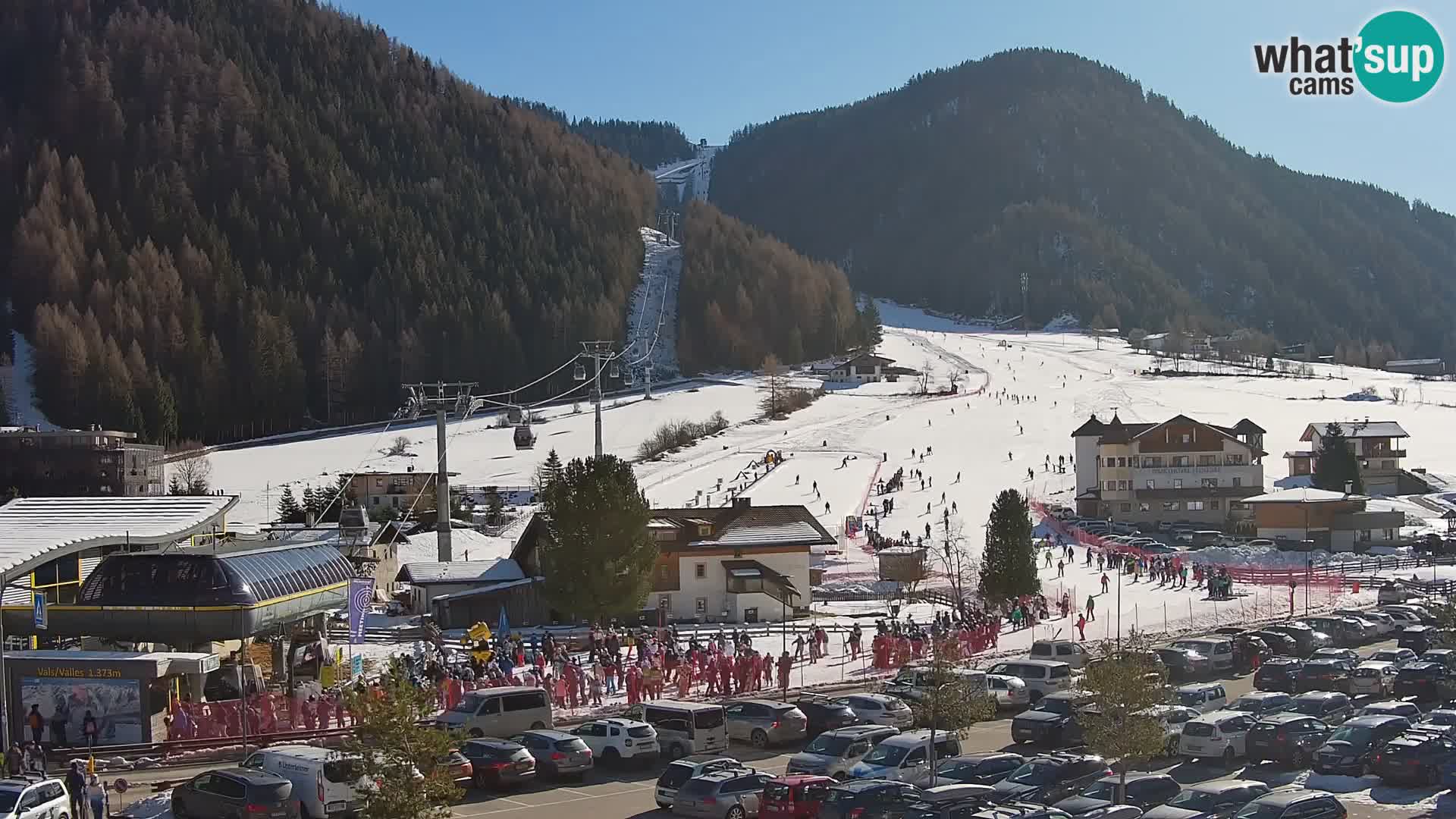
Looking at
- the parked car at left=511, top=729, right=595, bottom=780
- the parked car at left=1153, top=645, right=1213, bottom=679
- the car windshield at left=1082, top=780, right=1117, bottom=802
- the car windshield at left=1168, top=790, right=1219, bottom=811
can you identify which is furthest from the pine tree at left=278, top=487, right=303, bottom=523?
the car windshield at left=1168, top=790, right=1219, bottom=811

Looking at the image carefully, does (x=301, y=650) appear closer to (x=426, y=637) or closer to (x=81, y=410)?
(x=426, y=637)

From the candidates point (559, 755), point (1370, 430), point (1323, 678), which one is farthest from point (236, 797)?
point (1370, 430)

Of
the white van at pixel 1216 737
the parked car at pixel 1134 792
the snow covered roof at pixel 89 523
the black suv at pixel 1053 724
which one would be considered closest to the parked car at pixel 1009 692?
the black suv at pixel 1053 724

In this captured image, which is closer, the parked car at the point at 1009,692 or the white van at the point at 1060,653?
the parked car at the point at 1009,692

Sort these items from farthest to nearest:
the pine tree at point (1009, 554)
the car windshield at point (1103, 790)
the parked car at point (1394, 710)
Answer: the pine tree at point (1009, 554) < the parked car at point (1394, 710) < the car windshield at point (1103, 790)

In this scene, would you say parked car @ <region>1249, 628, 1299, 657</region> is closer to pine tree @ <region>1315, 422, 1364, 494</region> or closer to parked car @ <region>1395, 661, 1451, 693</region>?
parked car @ <region>1395, 661, 1451, 693</region>

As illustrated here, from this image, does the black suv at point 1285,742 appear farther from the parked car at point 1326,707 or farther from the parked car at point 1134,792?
the parked car at point 1134,792

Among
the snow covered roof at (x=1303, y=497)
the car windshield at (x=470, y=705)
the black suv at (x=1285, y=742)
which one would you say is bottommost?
the black suv at (x=1285, y=742)

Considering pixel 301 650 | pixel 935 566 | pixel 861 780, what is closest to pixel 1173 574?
pixel 935 566
